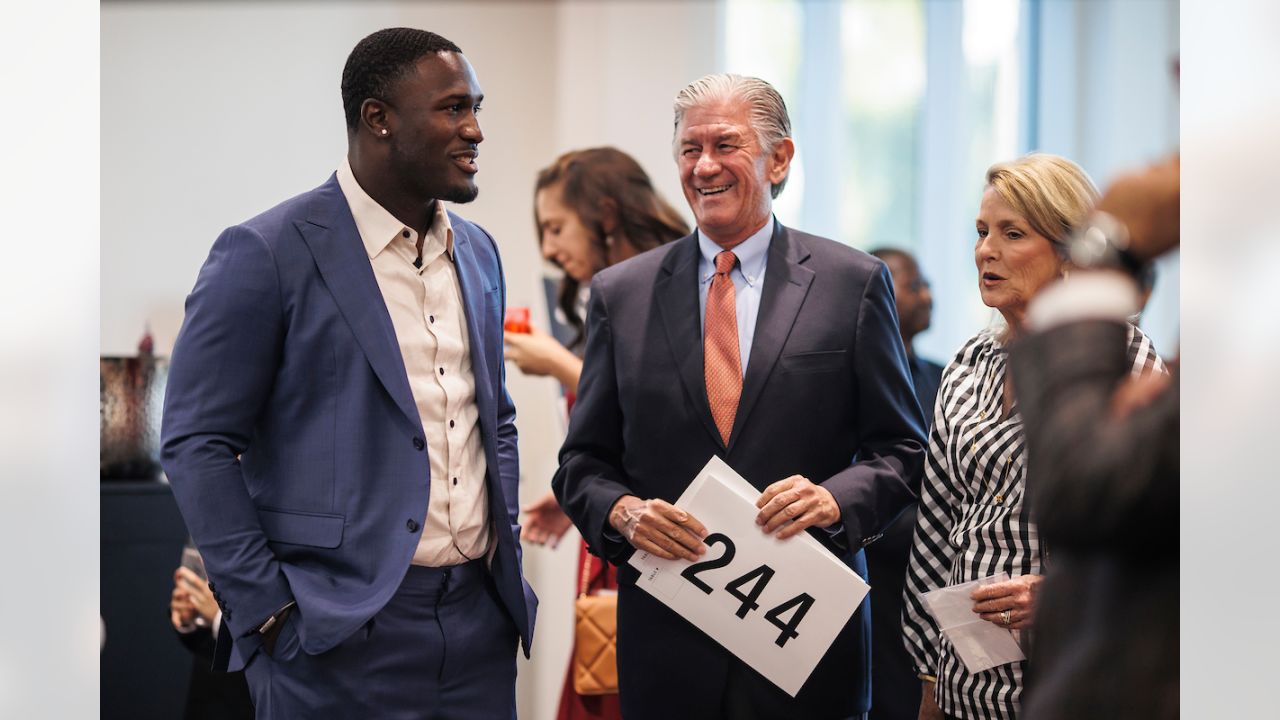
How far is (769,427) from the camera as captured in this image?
2.50 meters

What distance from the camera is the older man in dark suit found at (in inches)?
97.4

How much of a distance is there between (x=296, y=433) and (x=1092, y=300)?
1404 mm

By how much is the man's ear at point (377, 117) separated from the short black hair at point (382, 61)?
0.02 meters

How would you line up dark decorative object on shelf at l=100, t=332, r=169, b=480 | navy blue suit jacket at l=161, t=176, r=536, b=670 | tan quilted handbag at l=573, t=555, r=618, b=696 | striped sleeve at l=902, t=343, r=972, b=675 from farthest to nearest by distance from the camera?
dark decorative object on shelf at l=100, t=332, r=169, b=480, tan quilted handbag at l=573, t=555, r=618, b=696, striped sleeve at l=902, t=343, r=972, b=675, navy blue suit jacket at l=161, t=176, r=536, b=670

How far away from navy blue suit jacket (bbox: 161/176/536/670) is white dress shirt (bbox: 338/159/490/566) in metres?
0.05

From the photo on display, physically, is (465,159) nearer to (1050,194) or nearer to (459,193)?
(459,193)

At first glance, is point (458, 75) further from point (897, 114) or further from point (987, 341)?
point (897, 114)

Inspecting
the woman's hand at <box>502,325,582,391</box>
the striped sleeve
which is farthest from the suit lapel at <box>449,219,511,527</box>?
the woman's hand at <box>502,325,582,391</box>

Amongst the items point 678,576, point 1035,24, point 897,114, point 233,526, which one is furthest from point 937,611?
point 897,114

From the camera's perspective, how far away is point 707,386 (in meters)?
2.56

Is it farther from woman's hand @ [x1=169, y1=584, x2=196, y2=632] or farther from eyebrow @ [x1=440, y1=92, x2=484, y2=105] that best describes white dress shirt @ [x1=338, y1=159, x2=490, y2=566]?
woman's hand @ [x1=169, y1=584, x2=196, y2=632]

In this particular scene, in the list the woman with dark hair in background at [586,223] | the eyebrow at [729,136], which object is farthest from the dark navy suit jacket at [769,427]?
the woman with dark hair in background at [586,223]

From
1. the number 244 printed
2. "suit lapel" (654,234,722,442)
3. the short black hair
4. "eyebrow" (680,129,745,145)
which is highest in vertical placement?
the short black hair
